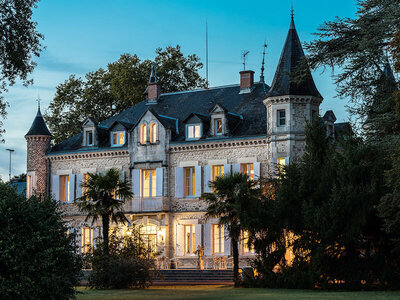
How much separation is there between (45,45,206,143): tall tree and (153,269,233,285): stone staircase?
18419 millimetres

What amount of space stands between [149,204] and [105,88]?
48.0 ft

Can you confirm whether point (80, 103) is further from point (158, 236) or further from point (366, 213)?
point (366, 213)

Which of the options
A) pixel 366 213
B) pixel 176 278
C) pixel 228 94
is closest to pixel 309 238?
pixel 366 213

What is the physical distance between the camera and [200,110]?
4706 cm

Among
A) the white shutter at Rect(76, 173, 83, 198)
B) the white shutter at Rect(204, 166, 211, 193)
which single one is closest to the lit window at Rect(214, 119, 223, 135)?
the white shutter at Rect(204, 166, 211, 193)

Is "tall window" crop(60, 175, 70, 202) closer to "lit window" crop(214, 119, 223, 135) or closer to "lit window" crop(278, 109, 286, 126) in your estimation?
"lit window" crop(214, 119, 223, 135)

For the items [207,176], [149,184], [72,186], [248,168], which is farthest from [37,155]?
[248,168]

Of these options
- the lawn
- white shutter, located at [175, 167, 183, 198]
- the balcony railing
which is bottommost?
the lawn

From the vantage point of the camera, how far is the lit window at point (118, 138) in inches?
1863

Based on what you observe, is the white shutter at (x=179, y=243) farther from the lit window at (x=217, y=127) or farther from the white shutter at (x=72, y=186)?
the white shutter at (x=72, y=186)

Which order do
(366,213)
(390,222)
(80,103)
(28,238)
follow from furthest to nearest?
(80,103)
(366,213)
(390,222)
(28,238)

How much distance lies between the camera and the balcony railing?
4481 centimetres

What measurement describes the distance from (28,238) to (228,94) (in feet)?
92.6

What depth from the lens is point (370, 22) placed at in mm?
24688
